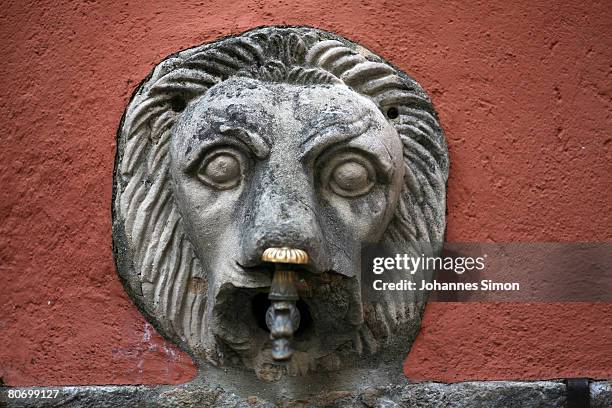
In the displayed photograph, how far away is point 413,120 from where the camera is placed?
1.96 metres

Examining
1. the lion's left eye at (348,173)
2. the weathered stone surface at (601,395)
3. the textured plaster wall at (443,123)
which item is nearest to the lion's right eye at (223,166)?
the lion's left eye at (348,173)

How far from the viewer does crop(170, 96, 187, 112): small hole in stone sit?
6.37ft

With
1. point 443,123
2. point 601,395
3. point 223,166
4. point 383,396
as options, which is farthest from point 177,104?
point 601,395

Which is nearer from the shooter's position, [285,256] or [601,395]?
[285,256]

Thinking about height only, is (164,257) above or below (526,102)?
below

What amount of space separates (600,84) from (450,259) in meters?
0.53

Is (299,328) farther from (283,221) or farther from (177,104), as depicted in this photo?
(177,104)

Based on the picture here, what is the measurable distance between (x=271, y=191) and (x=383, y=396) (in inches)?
20.0

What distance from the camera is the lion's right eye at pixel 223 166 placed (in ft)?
5.93

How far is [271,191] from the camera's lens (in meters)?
1.75

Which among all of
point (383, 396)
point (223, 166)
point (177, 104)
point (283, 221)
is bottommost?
point (383, 396)

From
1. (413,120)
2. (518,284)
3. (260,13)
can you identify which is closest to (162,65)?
(260,13)

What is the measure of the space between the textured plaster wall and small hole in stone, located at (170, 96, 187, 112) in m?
0.12

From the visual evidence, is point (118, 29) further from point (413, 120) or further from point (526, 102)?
point (526, 102)
